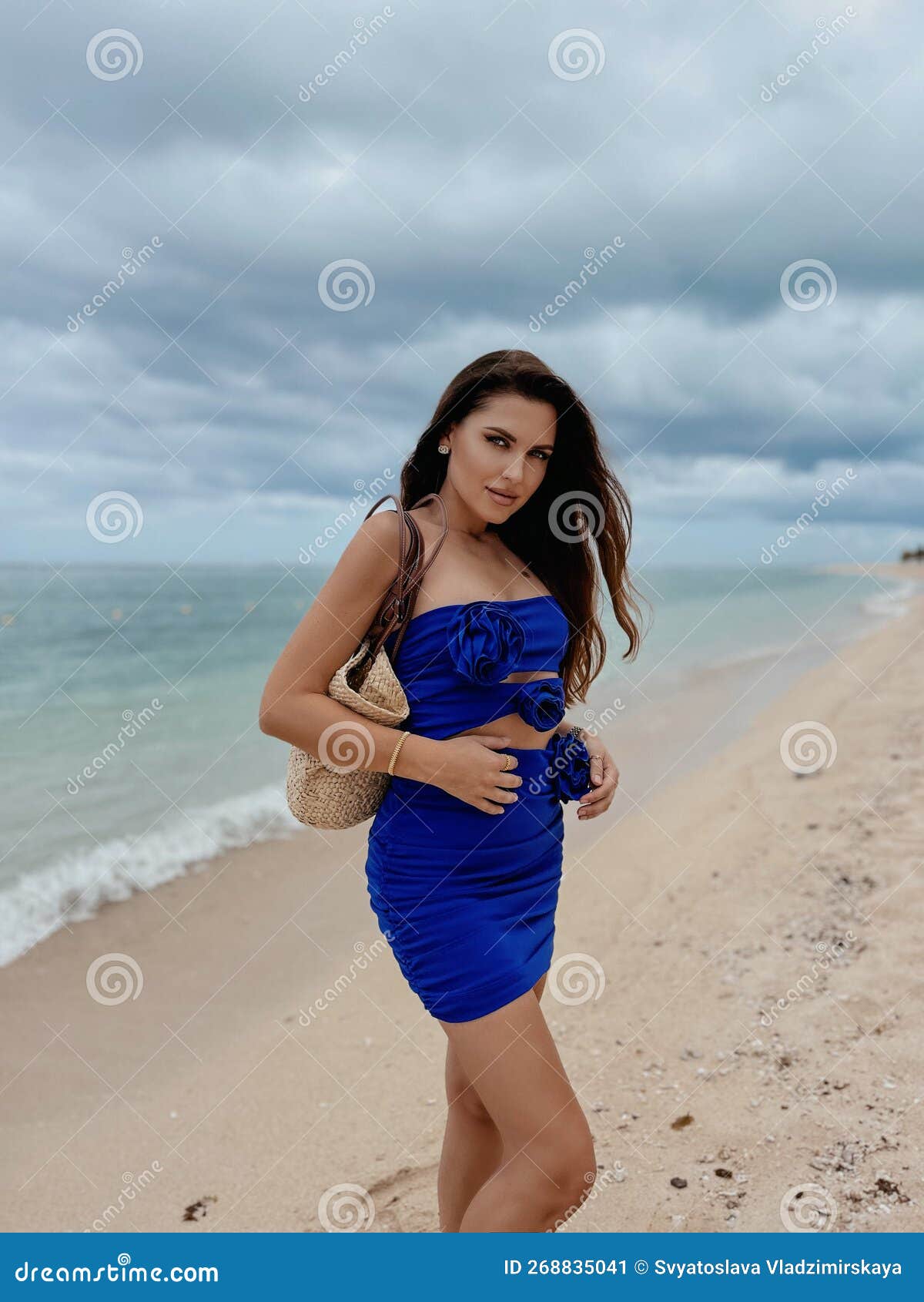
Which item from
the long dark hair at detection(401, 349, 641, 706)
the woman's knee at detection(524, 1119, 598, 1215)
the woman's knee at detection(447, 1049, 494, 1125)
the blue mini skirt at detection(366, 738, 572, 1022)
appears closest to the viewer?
the woman's knee at detection(524, 1119, 598, 1215)

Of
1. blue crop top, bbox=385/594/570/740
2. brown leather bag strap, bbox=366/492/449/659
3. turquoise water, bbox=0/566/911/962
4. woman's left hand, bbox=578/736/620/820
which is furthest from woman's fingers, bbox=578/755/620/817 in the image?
turquoise water, bbox=0/566/911/962

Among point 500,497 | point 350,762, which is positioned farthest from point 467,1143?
point 500,497

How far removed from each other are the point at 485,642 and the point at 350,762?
1.29 ft

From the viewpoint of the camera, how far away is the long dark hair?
226 centimetres

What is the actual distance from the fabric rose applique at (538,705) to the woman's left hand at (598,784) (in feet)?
0.56

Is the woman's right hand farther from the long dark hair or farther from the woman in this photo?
the long dark hair

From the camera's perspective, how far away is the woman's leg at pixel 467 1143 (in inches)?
83.8

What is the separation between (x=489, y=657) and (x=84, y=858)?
5134mm

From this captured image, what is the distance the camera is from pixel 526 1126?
181 cm

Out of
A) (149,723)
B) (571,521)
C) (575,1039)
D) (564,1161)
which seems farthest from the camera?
(149,723)

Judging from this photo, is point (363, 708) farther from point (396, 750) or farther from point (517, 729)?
point (517, 729)

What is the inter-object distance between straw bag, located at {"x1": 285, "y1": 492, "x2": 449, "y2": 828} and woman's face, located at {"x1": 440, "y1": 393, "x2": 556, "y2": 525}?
0.11m

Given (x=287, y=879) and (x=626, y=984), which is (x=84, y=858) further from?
(x=626, y=984)
